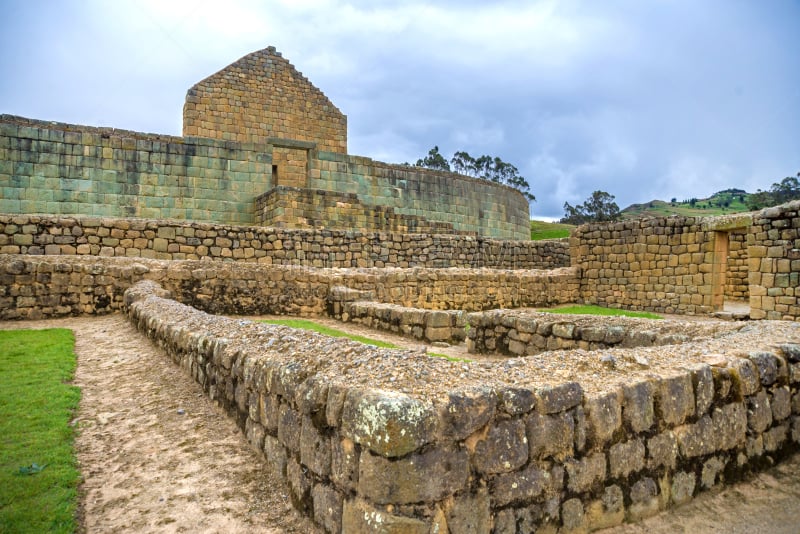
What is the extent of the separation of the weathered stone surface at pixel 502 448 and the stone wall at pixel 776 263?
38.8 ft

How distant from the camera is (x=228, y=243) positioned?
1570 cm

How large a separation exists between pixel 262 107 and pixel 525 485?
25.1 meters

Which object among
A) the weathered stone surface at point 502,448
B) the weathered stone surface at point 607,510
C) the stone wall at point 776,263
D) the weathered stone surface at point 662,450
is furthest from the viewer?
the stone wall at point 776,263

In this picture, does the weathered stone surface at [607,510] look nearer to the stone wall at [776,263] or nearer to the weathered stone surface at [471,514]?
the weathered stone surface at [471,514]

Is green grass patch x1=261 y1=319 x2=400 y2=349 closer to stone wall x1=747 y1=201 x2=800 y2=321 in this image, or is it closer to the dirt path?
the dirt path

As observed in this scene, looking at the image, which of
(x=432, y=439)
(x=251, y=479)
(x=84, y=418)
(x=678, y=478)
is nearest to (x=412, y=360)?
(x=432, y=439)

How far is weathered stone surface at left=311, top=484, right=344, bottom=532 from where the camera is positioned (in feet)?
8.75

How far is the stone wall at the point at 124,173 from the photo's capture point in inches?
701

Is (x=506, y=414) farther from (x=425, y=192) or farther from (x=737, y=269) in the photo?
(x=425, y=192)

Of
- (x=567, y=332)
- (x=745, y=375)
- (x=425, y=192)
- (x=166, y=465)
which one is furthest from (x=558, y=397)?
(x=425, y=192)

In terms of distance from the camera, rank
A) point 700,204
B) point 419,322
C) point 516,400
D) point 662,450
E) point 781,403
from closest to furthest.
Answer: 1. point 516,400
2. point 662,450
3. point 781,403
4. point 419,322
5. point 700,204

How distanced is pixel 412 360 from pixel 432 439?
683 millimetres

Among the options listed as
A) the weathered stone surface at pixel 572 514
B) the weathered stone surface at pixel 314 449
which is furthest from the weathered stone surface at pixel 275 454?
the weathered stone surface at pixel 572 514

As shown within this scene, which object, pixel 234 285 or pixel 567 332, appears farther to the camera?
pixel 234 285
